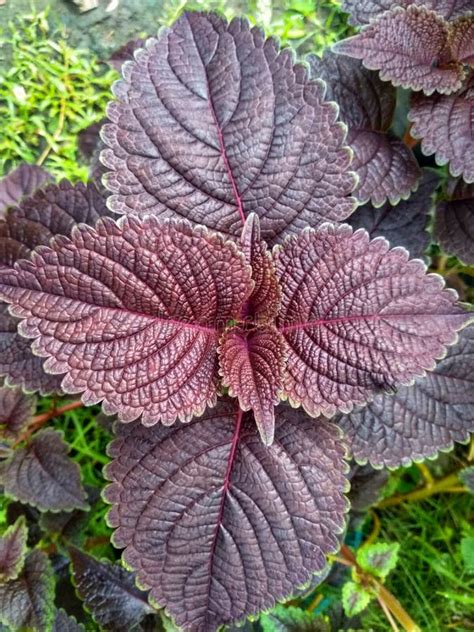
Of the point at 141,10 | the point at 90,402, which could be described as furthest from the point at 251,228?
the point at 141,10

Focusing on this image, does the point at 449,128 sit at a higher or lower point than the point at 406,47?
lower

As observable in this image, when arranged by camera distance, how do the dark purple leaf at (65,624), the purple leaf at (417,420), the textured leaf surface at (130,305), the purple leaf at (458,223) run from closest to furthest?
the textured leaf surface at (130,305), the purple leaf at (417,420), the dark purple leaf at (65,624), the purple leaf at (458,223)

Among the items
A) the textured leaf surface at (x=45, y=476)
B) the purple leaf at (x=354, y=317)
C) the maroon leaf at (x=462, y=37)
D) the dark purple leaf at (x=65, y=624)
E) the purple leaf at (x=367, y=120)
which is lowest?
the dark purple leaf at (x=65, y=624)

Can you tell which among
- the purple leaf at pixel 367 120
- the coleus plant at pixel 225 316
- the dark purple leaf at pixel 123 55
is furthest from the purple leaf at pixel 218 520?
the dark purple leaf at pixel 123 55

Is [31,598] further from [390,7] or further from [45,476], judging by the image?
[390,7]

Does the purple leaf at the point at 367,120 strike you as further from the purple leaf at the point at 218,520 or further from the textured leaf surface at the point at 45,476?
the textured leaf surface at the point at 45,476

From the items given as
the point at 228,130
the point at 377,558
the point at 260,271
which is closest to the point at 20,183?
the point at 228,130

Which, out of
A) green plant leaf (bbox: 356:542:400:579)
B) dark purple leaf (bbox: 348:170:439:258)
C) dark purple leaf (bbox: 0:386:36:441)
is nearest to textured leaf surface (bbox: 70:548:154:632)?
dark purple leaf (bbox: 0:386:36:441)
